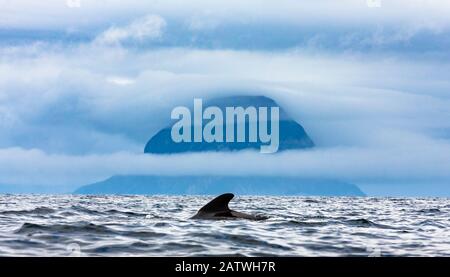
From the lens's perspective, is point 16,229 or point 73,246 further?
point 16,229

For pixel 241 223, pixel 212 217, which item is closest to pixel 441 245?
pixel 241 223

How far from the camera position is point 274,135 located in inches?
292

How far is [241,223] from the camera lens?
46.1ft

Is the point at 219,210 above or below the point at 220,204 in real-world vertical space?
below
